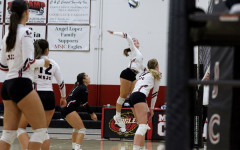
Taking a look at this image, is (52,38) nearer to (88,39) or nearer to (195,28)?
(88,39)

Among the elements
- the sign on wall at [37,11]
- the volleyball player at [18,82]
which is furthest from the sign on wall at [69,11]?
the volleyball player at [18,82]

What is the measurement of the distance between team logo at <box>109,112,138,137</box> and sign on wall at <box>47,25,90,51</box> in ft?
16.5

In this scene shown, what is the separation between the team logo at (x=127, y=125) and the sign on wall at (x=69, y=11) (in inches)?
221

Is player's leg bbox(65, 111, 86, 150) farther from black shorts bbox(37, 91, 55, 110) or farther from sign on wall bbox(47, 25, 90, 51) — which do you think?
sign on wall bbox(47, 25, 90, 51)

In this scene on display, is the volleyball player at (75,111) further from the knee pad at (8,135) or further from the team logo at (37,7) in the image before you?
the team logo at (37,7)

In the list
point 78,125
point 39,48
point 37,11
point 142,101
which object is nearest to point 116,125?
point 78,125

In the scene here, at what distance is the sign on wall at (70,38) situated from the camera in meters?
16.0

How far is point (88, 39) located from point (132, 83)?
616cm

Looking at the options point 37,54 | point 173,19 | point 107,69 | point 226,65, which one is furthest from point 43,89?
point 107,69

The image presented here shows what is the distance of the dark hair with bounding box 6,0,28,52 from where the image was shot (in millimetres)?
4184

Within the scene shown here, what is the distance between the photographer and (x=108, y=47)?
1588 centimetres

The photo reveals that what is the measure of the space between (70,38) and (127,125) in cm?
561

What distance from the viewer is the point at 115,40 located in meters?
15.9

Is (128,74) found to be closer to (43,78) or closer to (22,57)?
(43,78)
